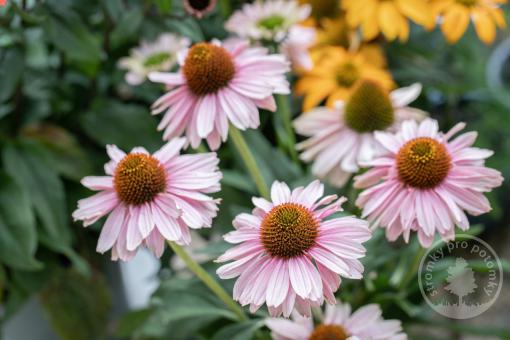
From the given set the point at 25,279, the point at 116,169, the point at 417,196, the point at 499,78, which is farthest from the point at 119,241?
the point at 499,78

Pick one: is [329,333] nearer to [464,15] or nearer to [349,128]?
[349,128]

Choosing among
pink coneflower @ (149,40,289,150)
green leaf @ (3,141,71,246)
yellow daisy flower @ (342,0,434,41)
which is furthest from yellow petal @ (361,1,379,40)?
green leaf @ (3,141,71,246)

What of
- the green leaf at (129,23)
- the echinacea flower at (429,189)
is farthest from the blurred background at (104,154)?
the echinacea flower at (429,189)

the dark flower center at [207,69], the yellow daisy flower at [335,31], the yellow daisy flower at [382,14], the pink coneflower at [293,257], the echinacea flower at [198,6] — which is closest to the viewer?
the pink coneflower at [293,257]

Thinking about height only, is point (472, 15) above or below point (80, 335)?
above

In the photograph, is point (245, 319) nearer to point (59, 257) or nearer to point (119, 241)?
point (119, 241)

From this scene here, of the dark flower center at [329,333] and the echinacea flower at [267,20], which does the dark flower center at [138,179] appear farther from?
the echinacea flower at [267,20]
